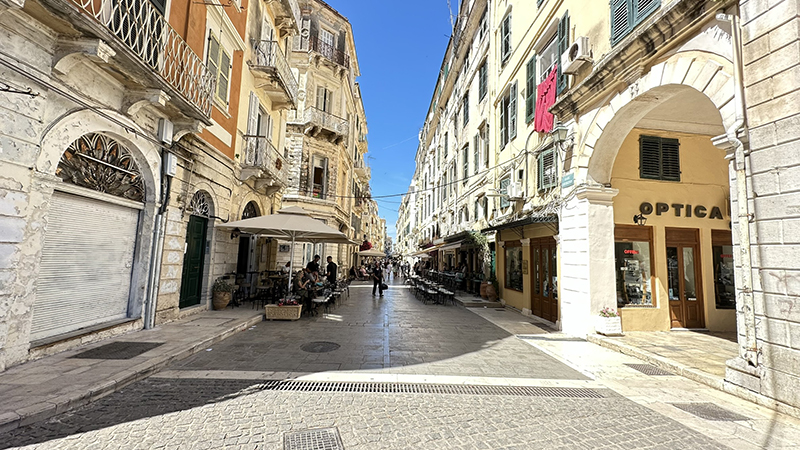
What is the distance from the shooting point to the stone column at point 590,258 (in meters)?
7.55

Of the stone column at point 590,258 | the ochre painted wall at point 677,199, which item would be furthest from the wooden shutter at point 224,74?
the ochre painted wall at point 677,199

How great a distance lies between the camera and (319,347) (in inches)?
256

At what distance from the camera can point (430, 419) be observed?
3.62m

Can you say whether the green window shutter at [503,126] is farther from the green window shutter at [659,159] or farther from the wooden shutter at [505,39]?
the green window shutter at [659,159]

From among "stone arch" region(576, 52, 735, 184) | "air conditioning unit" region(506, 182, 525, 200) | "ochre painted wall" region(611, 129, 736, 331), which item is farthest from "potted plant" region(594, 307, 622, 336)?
"air conditioning unit" region(506, 182, 525, 200)

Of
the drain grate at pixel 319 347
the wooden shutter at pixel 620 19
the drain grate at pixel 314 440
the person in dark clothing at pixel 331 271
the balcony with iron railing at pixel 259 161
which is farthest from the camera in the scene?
the person in dark clothing at pixel 331 271

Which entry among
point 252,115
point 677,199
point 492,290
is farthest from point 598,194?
point 252,115

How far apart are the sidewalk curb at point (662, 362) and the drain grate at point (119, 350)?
8.35m

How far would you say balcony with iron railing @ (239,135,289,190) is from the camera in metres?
11.3

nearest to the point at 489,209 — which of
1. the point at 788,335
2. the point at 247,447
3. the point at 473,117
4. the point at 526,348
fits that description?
the point at 473,117

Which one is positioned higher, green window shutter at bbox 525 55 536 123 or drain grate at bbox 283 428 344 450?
green window shutter at bbox 525 55 536 123

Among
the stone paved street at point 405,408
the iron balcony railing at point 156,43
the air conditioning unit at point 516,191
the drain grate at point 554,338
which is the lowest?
the stone paved street at point 405,408

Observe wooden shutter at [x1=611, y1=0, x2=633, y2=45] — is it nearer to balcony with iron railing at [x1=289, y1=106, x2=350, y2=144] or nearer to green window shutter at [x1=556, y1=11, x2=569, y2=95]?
green window shutter at [x1=556, y1=11, x2=569, y2=95]

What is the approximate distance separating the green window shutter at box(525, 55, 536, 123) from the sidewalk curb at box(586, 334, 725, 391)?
6.84 m
